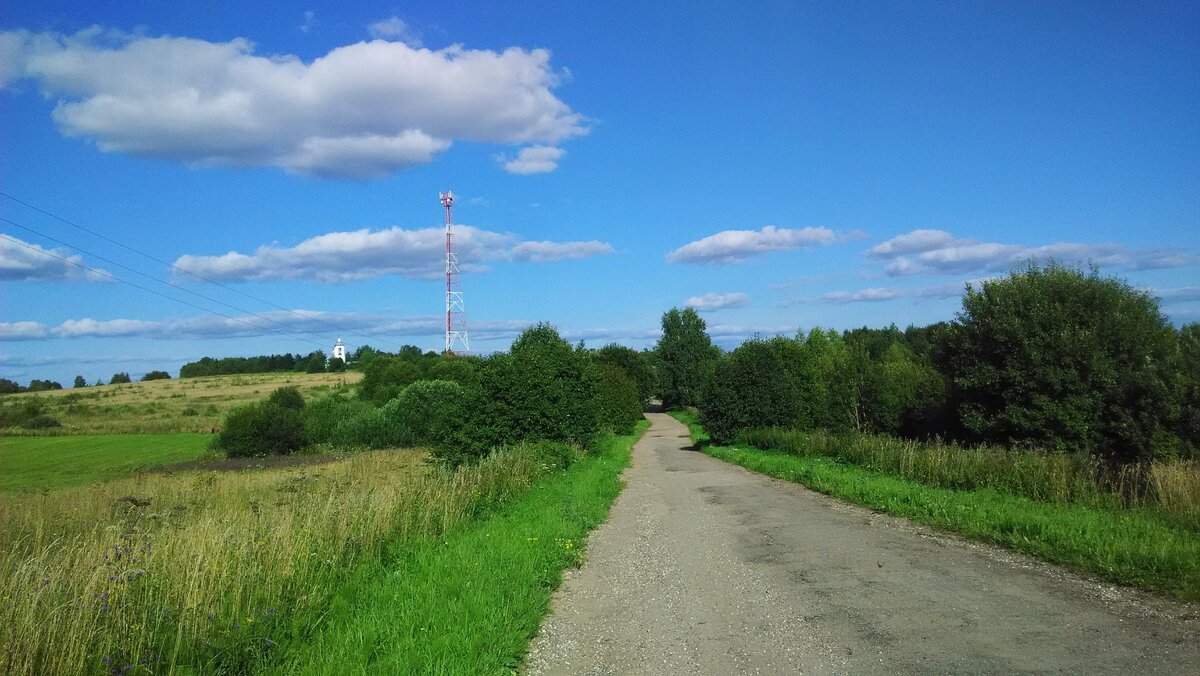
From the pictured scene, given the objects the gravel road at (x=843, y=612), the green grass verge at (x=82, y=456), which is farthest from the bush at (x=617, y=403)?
the gravel road at (x=843, y=612)

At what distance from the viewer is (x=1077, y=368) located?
90.4ft

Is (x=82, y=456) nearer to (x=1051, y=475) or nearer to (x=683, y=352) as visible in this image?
(x=1051, y=475)

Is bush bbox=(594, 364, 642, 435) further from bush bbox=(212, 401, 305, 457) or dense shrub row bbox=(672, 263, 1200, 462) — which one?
bush bbox=(212, 401, 305, 457)

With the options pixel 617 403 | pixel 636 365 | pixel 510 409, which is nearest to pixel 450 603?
pixel 510 409

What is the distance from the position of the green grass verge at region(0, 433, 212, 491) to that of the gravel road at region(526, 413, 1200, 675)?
22601 mm

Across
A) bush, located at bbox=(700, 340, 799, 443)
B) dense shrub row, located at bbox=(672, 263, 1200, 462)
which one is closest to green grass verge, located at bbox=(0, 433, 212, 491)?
bush, located at bbox=(700, 340, 799, 443)

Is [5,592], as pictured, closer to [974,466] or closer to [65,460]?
[974,466]

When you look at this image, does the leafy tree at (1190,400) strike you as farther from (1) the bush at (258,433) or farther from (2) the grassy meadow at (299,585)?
(1) the bush at (258,433)

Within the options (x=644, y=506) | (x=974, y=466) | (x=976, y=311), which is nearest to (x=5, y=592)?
(x=644, y=506)

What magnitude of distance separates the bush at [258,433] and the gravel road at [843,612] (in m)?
47.6

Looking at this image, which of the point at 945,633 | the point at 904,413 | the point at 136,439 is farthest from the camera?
the point at 136,439

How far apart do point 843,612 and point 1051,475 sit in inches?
316

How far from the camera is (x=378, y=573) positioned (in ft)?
26.6

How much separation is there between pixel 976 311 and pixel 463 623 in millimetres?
30533
